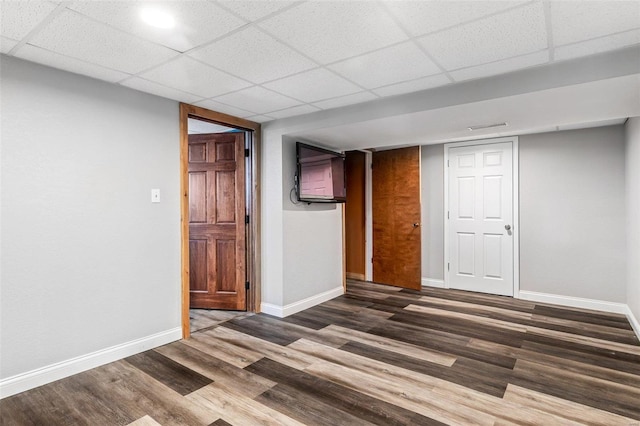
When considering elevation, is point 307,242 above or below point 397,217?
below

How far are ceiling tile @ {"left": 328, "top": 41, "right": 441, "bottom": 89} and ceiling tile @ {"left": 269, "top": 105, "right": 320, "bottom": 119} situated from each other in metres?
0.79

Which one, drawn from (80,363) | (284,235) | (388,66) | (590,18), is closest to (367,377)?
(284,235)

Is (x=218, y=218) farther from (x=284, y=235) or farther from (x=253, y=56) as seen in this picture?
(x=253, y=56)

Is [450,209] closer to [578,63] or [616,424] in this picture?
[578,63]

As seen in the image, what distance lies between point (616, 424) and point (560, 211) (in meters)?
2.99

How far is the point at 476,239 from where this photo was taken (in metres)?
4.90

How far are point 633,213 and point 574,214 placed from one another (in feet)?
2.60

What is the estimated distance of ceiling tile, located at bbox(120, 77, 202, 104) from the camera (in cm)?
270

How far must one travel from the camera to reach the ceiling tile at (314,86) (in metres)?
2.59

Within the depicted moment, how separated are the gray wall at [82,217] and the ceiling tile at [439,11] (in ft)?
7.50

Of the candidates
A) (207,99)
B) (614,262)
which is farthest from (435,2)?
(614,262)

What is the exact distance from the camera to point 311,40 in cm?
204

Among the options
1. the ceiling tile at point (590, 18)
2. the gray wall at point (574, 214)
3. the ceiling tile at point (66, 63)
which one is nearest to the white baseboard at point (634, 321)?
the gray wall at point (574, 214)

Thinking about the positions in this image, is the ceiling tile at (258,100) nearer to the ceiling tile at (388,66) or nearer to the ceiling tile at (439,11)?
the ceiling tile at (388,66)
